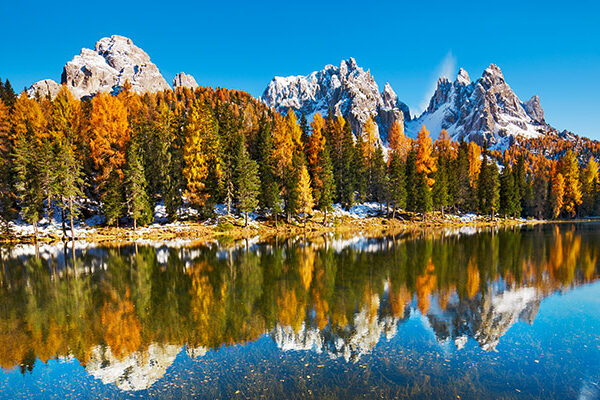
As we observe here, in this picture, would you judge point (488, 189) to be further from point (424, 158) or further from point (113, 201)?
point (113, 201)

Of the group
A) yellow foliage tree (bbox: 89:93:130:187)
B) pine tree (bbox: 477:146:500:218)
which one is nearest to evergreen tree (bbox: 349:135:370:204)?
pine tree (bbox: 477:146:500:218)

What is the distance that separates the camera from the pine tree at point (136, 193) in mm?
51031

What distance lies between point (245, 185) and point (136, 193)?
1661 cm

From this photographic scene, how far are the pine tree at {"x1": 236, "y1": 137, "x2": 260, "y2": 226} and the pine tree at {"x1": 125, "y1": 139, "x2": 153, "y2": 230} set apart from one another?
14348mm

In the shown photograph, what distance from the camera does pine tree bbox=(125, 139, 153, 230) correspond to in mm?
51031

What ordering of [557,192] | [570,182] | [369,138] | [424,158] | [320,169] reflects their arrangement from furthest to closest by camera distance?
1. [570,182]
2. [557,192]
3. [369,138]
4. [424,158]
5. [320,169]

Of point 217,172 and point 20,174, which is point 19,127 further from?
point 217,172

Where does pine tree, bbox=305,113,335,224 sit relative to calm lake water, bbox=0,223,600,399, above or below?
above

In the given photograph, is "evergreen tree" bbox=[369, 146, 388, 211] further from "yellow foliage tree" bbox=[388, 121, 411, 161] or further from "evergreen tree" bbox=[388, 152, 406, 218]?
"yellow foliage tree" bbox=[388, 121, 411, 161]

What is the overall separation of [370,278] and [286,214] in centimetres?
4306

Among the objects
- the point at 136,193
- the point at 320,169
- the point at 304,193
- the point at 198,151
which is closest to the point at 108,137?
the point at 136,193

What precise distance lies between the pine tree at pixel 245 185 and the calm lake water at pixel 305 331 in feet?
95.1

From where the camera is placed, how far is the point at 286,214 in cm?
6456

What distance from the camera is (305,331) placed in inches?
521
